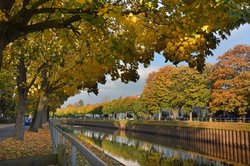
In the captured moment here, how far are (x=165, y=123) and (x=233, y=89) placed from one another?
44.2 feet

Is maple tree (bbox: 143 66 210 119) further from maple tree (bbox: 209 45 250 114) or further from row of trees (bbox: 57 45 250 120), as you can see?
maple tree (bbox: 209 45 250 114)

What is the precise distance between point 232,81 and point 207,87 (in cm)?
996

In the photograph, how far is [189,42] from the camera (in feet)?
27.6

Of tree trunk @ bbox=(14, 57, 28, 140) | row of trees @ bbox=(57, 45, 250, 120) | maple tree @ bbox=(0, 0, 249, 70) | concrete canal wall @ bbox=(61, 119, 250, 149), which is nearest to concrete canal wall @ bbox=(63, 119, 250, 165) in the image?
concrete canal wall @ bbox=(61, 119, 250, 149)

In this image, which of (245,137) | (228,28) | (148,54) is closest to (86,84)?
(148,54)

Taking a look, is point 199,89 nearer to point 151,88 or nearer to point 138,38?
point 151,88

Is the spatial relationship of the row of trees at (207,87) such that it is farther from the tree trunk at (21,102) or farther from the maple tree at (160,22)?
the maple tree at (160,22)

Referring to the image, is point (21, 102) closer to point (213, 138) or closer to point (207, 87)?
point (213, 138)

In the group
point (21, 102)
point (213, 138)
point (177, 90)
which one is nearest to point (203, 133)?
point (213, 138)

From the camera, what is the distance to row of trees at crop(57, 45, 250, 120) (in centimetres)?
6569

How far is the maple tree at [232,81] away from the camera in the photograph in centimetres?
6500

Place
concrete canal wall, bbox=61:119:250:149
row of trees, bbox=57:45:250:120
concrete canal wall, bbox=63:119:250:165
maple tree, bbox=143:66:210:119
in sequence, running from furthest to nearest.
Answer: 1. maple tree, bbox=143:66:210:119
2. row of trees, bbox=57:45:250:120
3. concrete canal wall, bbox=61:119:250:149
4. concrete canal wall, bbox=63:119:250:165

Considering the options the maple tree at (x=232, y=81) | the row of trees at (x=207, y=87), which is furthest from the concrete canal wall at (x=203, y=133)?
the maple tree at (x=232, y=81)

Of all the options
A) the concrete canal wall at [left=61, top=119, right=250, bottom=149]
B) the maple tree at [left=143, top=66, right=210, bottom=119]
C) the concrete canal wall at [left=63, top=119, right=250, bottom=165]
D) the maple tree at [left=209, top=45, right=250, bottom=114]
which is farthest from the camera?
the maple tree at [left=143, top=66, right=210, bottom=119]
